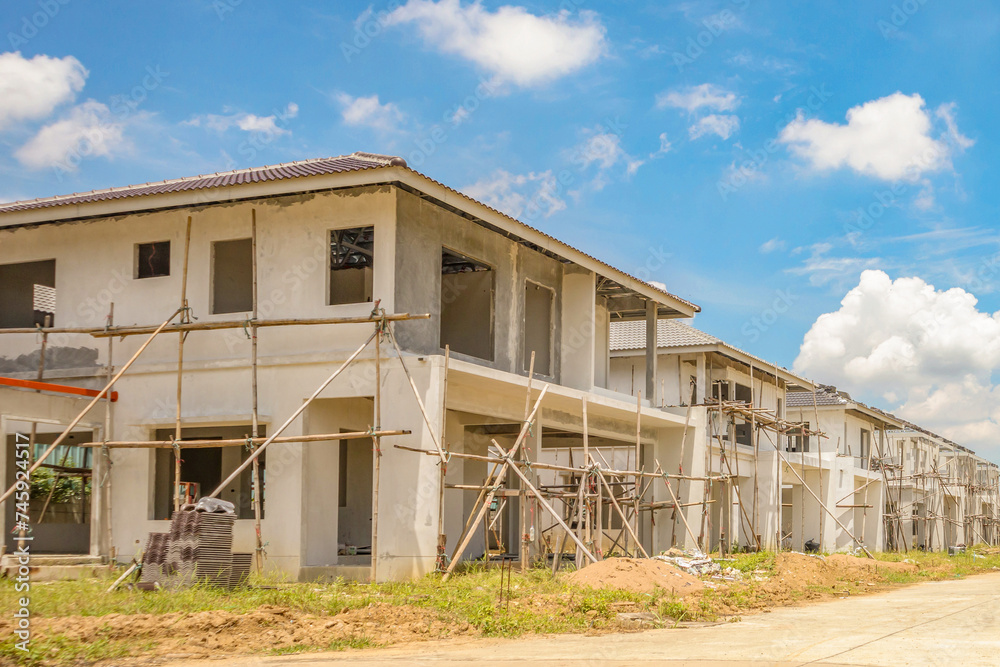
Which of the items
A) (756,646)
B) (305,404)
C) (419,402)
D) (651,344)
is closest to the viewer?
(756,646)

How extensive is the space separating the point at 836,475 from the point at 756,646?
82.8ft

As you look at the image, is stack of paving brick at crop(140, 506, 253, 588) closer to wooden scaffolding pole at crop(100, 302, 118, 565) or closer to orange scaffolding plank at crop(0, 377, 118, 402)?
wooden scaffolding pole at crop(100, 302, 118, 565)

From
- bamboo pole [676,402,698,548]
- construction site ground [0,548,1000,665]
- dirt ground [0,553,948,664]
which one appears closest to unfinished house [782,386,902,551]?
bamboo pole [676,402,698,548]

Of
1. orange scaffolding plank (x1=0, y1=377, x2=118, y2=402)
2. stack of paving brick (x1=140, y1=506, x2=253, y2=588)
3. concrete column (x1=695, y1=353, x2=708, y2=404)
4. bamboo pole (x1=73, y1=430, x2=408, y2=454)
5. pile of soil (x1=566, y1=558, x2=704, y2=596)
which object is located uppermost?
concrete column (x1=695, y1=353, x2=708, y2=404)

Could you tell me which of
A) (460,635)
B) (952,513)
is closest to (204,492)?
(460,635)

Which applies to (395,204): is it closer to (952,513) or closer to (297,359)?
(297,359)

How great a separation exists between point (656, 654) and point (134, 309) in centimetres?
1166

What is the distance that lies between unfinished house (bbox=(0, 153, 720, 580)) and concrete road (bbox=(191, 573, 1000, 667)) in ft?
14.9

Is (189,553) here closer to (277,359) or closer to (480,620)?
(480,620)

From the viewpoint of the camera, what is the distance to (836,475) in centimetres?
3400

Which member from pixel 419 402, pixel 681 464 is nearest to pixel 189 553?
pixel 419 402

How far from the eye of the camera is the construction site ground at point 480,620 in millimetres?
9531

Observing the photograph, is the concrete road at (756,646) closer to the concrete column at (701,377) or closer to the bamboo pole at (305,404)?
the bamboo pole at (305,404)

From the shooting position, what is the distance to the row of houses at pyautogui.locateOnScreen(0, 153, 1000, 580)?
15.5 metres
